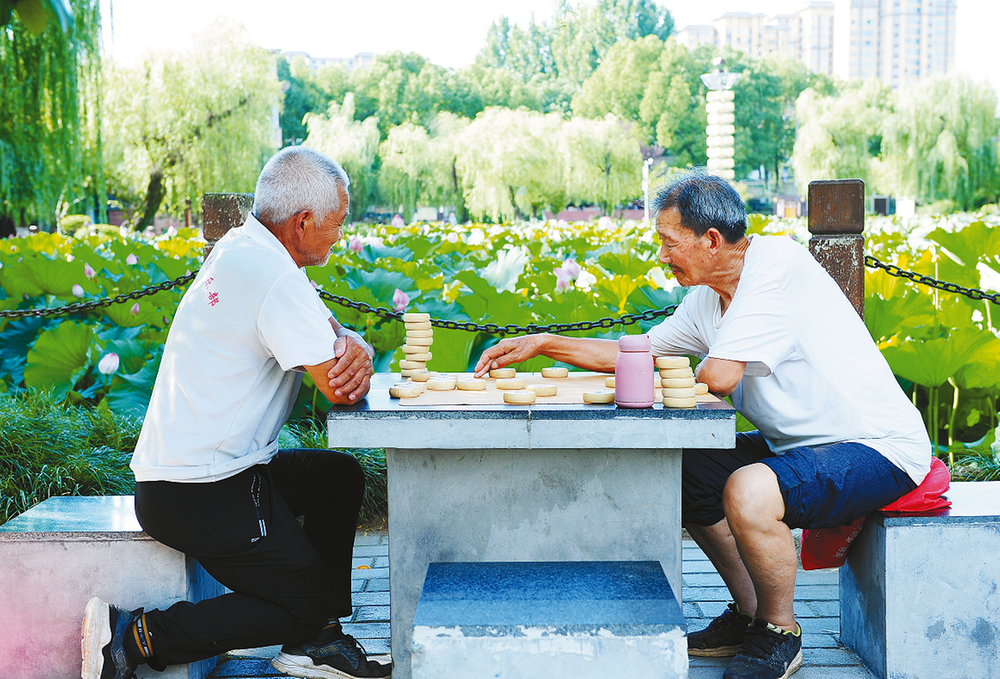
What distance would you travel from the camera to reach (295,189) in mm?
2754

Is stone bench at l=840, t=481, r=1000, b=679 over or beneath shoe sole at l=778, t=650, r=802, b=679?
over

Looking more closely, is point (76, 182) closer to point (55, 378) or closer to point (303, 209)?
point (55, 378)

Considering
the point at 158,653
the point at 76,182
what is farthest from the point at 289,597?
the point at 76,182

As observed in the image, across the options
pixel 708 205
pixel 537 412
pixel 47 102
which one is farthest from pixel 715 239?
pixel 47 102

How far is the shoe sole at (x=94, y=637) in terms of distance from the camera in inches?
104

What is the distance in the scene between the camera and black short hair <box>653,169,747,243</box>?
115 inches

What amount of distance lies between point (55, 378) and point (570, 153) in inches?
1064

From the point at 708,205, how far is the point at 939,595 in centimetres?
133

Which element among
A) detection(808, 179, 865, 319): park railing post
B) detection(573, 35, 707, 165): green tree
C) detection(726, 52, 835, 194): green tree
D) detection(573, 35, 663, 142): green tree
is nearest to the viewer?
detection(808, 179, 865, 319): park railing post

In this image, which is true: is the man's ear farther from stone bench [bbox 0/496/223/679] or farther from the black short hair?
stone bench [bbox 0/496/223/679]

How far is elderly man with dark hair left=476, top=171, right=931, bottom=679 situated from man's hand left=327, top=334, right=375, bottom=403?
100cm

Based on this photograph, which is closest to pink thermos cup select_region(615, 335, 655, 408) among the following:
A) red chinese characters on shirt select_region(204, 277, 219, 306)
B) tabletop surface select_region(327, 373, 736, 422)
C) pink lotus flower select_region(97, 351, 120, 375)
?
tabletop surface select_region(327, 373, 736, 422)

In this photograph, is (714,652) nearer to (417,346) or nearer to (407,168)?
Answer: (417,346)

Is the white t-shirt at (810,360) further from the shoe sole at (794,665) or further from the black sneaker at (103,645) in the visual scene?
the black sneaker at (103,645)
